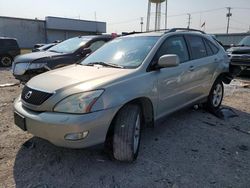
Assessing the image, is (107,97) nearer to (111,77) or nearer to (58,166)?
(111,77)

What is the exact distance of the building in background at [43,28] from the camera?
38.5 meters

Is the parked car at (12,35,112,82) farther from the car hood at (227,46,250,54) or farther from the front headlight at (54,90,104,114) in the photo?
the car hood at (227,46,250,54)

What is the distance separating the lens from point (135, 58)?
384cm

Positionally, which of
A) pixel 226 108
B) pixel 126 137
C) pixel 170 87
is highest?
pixel 170 87

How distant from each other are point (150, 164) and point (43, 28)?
43.3 m

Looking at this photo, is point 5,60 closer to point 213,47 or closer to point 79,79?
point 213,47

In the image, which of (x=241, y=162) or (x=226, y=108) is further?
(x=226, y=108)

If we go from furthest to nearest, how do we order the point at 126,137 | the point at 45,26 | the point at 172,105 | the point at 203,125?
the point at 45,26, the point at 203,125, the point at 172,105, the point at 126,137

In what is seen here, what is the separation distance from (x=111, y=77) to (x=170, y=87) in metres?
1.16

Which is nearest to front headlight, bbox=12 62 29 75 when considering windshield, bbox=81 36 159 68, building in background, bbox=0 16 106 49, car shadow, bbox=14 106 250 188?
windshield, bbox=81 36 159 68

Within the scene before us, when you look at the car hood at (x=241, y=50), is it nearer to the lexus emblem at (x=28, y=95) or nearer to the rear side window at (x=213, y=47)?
the rear side window at (x=213, y=47)

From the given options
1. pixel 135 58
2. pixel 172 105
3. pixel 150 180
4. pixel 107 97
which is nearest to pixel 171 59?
pixel 135 58

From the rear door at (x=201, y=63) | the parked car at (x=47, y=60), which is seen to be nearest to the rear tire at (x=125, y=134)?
the rear door at (x=201, y=63)

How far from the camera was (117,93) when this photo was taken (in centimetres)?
309
